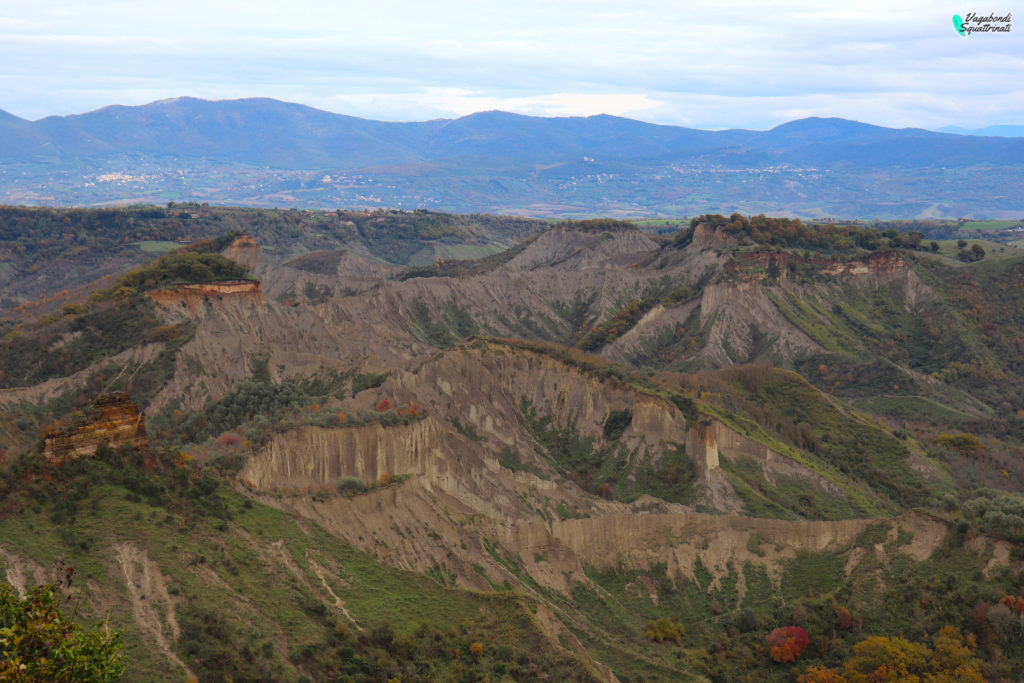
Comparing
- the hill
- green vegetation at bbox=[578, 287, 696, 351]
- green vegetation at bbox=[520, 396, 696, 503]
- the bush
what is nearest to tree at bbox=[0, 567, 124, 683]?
the hill

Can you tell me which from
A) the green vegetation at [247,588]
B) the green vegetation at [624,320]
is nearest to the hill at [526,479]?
the green vegetation at [247,588]

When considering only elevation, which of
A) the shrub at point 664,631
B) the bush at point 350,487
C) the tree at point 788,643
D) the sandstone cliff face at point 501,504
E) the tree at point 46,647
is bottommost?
the shrub at point 664,631

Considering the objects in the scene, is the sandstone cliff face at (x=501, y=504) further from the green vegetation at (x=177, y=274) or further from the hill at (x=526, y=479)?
the green vegetation at (x=177, y=274)

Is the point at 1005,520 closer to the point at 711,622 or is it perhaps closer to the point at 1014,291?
the point at 711,622

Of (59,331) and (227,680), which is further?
(59,331)

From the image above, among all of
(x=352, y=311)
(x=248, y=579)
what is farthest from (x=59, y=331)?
(x=248, y=579)

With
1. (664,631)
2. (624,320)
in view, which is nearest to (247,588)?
(664,631)
